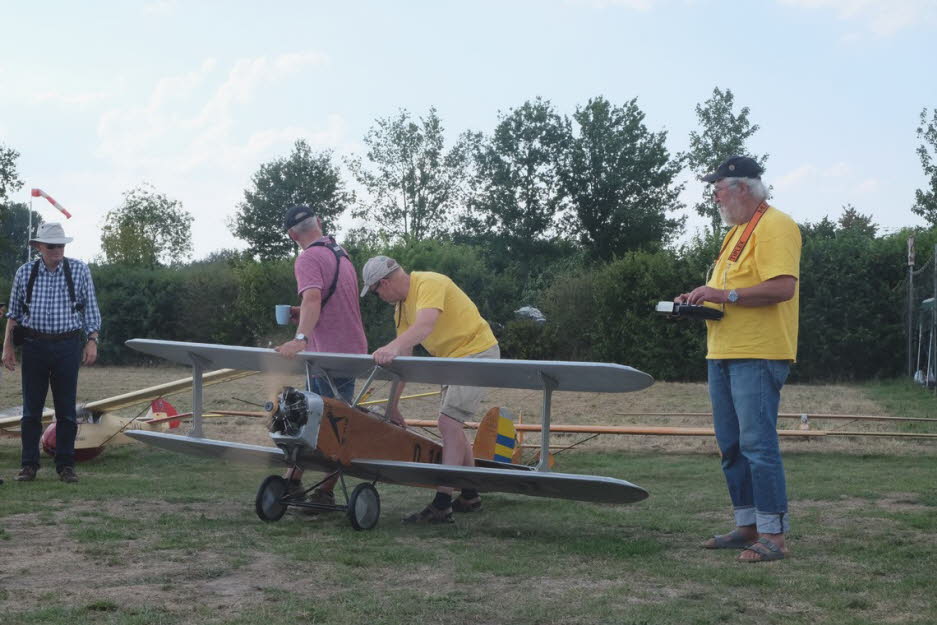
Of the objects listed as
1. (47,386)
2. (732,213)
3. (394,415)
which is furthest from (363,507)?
(47,386)

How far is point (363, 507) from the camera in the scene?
5516 mm

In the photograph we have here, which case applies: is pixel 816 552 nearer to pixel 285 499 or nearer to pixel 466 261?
pixel 285 499

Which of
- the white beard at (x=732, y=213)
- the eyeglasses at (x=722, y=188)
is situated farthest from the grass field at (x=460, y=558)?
the eyeglasses at (x=722, y=188)

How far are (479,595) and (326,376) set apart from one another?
2.24 m

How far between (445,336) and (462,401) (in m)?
0.41

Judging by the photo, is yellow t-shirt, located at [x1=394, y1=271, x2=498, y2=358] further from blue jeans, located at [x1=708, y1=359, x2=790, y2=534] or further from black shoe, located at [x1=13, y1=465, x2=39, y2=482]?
black shoe, located at [x1=13, y1=465, x2=39, y2=482]

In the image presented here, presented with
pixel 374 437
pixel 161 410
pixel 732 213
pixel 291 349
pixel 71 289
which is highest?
pixel 732 213

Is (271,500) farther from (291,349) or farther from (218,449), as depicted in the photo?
(291,349)

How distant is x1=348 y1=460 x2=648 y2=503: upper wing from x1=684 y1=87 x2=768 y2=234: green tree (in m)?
48.5

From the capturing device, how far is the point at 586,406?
49.4 feet

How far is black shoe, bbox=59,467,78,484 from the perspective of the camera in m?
7.34

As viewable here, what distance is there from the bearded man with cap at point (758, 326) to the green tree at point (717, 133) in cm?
4880

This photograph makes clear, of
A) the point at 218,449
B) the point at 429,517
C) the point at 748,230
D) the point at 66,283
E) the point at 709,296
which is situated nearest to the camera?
A: the point at 709,296

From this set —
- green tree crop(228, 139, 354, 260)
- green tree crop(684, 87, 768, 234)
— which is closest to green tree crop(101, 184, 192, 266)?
green tree crop(228, 139, 354, 260)
